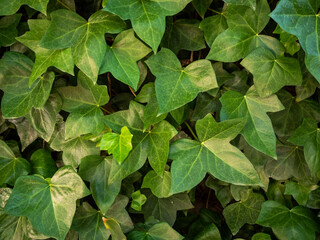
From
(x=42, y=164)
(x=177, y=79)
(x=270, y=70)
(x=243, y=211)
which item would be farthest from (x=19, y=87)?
(x=243, y=211)

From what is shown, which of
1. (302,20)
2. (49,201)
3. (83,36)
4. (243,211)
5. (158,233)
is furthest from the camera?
(243,211)

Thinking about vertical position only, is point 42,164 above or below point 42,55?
below

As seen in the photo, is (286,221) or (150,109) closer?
(150,109)

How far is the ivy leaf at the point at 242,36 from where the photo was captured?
0.89 meters

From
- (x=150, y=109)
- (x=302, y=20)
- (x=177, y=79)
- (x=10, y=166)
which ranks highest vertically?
(x=302, y=20)

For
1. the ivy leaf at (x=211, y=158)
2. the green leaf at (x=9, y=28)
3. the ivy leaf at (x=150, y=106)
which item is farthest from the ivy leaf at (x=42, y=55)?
the ivy leaf at (x=211, y=158)

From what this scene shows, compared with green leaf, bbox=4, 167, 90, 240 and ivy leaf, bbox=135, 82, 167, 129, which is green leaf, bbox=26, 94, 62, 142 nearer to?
green leaf, bbox=4, 167, 90, 240

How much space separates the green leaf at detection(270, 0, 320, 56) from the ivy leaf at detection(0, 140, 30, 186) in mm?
856

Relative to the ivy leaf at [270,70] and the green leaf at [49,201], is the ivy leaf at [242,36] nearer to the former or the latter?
the ivy leaf at [270,70]

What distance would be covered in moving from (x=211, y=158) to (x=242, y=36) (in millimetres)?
347

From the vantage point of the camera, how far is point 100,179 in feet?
3.36

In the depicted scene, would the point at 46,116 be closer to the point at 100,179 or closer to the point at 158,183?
the point at 100,179

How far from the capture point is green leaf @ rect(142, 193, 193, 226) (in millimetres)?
1163

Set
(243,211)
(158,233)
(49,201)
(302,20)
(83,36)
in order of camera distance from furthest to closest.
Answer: (243,211), (158,233), (49,201), (83,36), (302,20)
